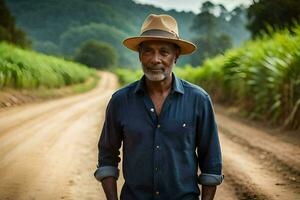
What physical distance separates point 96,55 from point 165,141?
104638mm

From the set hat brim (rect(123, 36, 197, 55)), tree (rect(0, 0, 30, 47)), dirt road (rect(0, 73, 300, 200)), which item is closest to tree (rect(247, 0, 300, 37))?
dirt road (rect(0, 73, 300, 200))

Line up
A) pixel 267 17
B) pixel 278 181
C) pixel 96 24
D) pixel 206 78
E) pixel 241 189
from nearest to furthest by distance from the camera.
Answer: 1. pixel 241 189
2. pixel 278 181
3. pixel 206 78
4. pixel 267 17
5. pixel 96 24

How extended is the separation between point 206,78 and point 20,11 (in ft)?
266

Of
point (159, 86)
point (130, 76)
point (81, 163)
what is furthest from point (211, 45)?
point (159, 86)

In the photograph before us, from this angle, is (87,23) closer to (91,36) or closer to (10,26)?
(91,36)

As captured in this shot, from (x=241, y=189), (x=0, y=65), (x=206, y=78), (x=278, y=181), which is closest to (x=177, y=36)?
(x=241, y=189)

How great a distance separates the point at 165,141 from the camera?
2.65m

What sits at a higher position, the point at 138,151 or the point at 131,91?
the point at 131,91

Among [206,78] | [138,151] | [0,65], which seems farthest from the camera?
[206,78]

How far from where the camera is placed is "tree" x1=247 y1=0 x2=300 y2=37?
91.6ft

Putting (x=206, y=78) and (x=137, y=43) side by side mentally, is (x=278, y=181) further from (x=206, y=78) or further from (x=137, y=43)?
(x=206, y=78)

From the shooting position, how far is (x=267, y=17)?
3061 cm

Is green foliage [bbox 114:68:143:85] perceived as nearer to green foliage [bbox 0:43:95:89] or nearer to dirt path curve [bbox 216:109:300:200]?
green foliage [bbox 0:43:95:89]

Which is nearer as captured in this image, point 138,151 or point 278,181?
point 138,151
